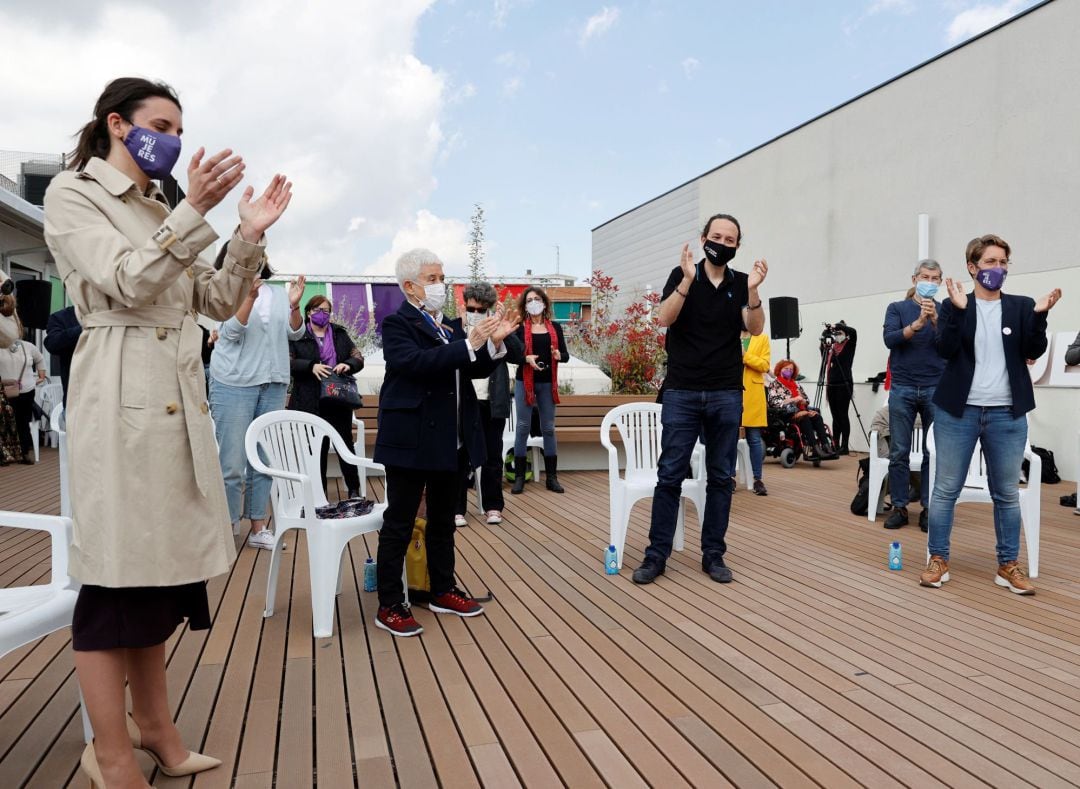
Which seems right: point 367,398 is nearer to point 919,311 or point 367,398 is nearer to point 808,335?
point 919,311

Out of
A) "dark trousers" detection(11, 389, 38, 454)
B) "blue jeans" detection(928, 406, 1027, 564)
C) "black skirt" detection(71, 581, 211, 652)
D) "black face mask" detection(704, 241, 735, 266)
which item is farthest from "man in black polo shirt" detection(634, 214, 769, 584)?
"dark trousers" detection(11, 389, 38, 454)

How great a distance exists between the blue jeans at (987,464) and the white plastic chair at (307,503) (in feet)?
8.99

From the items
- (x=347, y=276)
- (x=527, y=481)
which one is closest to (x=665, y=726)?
(x=527, y=481)

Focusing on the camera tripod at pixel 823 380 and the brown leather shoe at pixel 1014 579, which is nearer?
the brown leather shoe at pixel 1014 579

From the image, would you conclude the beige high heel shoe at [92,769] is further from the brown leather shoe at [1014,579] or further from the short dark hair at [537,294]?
the short dark hair at [537,294]

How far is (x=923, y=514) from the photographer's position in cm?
555

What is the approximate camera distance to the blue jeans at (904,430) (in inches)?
213

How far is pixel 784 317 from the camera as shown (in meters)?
→ 11.7

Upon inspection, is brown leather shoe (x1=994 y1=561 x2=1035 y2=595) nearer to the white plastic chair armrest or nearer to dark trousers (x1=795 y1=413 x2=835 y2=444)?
the white plastic chair armrest

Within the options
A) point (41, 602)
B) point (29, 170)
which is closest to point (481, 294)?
point (41, 602)

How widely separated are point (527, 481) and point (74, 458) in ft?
20.0

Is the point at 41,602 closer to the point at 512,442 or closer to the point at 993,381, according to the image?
→ the point at 993,381

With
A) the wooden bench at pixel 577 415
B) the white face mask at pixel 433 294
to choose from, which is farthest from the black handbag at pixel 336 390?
the white face mask at pixel 433 294

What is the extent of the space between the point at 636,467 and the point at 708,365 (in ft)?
3.67
